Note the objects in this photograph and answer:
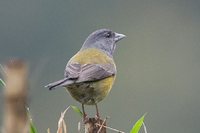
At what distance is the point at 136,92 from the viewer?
3309 cm

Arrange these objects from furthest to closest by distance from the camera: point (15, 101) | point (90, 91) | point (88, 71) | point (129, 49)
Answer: point (129, 49), point (88, 71), point (90, 91), point (15, 101)

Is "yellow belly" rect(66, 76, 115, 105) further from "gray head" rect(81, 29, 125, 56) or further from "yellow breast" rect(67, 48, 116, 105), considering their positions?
"gray head" rect(81, 29, 125, 56)

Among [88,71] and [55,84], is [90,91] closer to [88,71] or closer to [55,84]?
[88,71]

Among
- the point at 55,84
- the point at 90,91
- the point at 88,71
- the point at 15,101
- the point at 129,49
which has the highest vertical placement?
the point at 15,101

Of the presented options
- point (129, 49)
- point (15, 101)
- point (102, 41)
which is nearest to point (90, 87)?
point (102, 41)

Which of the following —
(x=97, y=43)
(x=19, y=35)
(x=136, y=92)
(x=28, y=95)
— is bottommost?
(x=136, y=92)

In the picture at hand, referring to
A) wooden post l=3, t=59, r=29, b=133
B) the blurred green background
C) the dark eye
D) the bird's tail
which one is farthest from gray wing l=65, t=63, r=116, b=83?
the blurred green background

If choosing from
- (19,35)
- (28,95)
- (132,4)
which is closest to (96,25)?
(19,35)

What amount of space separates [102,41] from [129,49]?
32498 millimetres

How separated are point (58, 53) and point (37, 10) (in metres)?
5.84

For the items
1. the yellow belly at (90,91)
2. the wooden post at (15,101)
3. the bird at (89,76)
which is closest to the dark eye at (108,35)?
the bird at (89,76)

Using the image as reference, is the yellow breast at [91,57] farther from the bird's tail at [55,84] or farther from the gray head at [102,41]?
the bird's tail at [55,84]

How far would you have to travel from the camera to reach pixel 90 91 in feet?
19.1

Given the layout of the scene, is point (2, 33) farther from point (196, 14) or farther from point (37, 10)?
point (196, 14)
